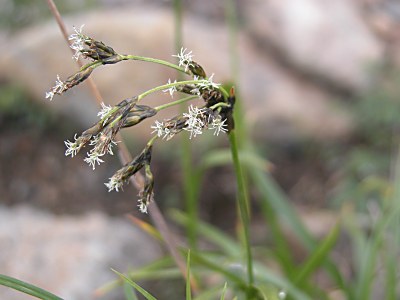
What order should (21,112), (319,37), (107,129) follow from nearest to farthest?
(107,129), (21,112), (319,37)

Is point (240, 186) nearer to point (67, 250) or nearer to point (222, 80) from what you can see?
point (67, 250)

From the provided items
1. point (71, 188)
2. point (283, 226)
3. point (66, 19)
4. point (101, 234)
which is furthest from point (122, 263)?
point (66, 19)

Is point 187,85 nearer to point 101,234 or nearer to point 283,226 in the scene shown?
point 101,234

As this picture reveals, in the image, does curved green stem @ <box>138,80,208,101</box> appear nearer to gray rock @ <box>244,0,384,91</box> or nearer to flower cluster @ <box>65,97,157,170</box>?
flower cluster @ <box>65,97,157,170</box>

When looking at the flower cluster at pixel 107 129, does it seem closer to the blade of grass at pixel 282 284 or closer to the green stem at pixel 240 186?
the green stem at pixel 240 186

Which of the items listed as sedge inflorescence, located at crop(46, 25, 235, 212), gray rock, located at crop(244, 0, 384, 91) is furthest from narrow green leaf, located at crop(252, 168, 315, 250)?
gray rock, located at crop(244, 0, 384, 91)

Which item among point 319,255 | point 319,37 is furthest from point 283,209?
point 319,37

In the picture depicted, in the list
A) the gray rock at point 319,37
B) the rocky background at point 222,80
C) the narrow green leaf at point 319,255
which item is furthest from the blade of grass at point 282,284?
the gray rock at point 319,37
